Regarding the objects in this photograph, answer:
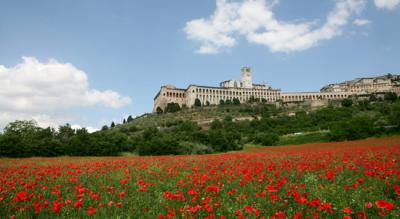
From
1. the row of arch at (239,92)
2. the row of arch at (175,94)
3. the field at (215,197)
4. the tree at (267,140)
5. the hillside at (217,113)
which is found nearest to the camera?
the field at (215,197)

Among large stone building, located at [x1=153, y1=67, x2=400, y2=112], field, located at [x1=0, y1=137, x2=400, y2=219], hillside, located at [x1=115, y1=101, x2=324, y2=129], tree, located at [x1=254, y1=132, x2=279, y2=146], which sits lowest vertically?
tree, located at [x1=254, y1=132, x2=279, y2=146]

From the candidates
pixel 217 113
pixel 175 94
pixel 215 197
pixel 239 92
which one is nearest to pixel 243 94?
pixel 239 92

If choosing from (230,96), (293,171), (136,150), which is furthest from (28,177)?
(230,96)

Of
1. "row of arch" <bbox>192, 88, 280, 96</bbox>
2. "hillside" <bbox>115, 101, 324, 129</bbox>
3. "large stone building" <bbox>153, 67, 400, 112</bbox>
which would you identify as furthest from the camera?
"row of arch" <bbox>192, 88, 280, 96</bbox>

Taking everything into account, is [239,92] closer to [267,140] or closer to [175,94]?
[175,94]

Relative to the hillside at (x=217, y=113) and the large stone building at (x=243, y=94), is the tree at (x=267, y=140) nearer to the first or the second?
the hillside at (x=217, y=113)

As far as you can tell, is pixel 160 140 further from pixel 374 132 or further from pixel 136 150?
pixel 374 132

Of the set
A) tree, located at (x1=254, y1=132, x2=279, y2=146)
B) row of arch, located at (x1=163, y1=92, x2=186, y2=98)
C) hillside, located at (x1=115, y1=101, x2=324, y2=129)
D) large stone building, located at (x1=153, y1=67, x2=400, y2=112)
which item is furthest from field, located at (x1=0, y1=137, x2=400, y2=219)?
row of arch, located at (x1=163, y1=92, x2=186, y2=98)

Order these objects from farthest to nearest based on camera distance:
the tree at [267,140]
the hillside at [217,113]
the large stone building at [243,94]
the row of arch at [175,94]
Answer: the row of arch at [175,94], the large stone building at [243,94], the hillside at [217,113], the tree at [267,140]

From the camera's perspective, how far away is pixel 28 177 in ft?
34.1

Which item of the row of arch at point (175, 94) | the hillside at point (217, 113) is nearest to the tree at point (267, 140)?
the hillside at point (217, 113)

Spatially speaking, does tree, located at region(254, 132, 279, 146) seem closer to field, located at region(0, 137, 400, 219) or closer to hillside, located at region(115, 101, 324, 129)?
field, located at region(0, 137, 400, 219)

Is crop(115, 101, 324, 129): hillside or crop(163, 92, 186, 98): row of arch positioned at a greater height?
crop(163, 92, 186, 98): row of arch

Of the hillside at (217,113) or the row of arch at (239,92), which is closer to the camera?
the hillside at (217,113)
